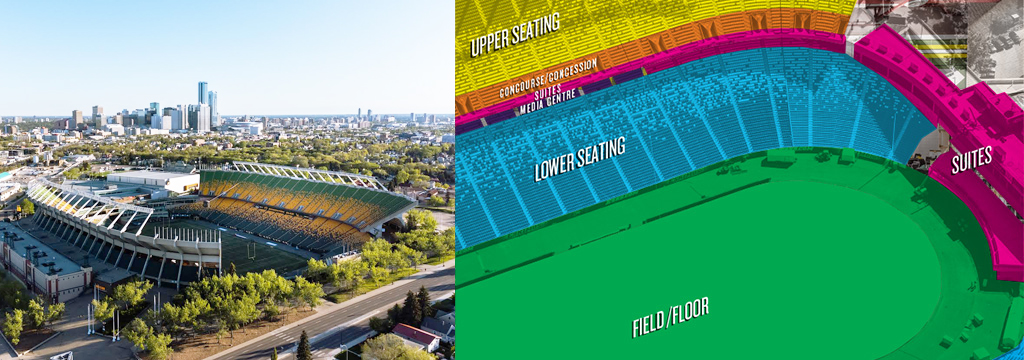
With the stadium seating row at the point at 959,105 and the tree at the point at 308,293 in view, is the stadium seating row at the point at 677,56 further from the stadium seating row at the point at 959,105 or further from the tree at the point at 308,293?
the tree at the point at 308,293

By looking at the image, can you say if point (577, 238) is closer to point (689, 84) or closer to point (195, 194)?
point (689, 84)

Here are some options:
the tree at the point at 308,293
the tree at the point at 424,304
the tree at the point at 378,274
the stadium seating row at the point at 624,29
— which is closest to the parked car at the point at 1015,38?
the stadium seating row at the point at 624,29

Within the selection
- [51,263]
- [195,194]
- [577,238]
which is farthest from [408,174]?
[577,238]

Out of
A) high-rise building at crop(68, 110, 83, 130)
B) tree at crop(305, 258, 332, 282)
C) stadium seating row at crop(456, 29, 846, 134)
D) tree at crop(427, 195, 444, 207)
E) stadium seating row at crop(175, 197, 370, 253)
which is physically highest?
high-rise building at crop(68, 110, 83, 130)

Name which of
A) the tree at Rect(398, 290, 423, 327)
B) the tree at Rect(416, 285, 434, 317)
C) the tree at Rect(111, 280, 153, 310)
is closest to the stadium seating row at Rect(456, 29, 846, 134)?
the tree at Rect(398, 290, 423, 327)

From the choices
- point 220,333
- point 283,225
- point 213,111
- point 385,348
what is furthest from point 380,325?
point 213,111

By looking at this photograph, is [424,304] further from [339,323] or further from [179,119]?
[179,119]

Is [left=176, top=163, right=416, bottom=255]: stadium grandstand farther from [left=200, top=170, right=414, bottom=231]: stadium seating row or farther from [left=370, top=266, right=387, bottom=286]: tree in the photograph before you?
[left=370, top=266, right=387, bottom=286]: tree
